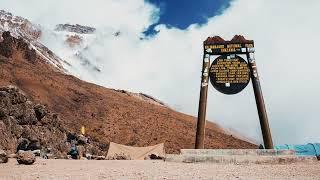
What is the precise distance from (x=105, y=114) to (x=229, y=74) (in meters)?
49.3

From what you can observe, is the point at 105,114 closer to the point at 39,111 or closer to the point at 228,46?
the point at 39,111

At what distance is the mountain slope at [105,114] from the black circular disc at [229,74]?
35.9m

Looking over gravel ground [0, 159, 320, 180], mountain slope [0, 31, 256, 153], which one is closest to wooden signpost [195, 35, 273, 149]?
gravel ground [0, 159, 320, 180]

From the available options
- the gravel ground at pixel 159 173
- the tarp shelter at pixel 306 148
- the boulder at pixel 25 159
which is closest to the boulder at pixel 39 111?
the tarp shelter at pixel 306 148

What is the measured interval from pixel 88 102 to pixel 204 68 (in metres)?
52.1

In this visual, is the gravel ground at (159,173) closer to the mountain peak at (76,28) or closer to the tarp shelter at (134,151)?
the tarp shelter at (134,151)

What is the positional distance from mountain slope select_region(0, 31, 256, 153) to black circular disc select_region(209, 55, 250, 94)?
118ft

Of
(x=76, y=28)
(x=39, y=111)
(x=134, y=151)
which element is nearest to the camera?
(x=134, y=151)

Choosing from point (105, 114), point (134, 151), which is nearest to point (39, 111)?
point (134, 151)

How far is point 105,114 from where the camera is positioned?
229 ft

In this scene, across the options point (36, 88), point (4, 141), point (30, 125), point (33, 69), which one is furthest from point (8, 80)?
point (4, 141)

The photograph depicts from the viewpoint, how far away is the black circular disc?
70.8 feet

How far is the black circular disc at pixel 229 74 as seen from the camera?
21.6m

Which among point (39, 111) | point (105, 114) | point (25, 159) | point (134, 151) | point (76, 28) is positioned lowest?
point (25, 159)
